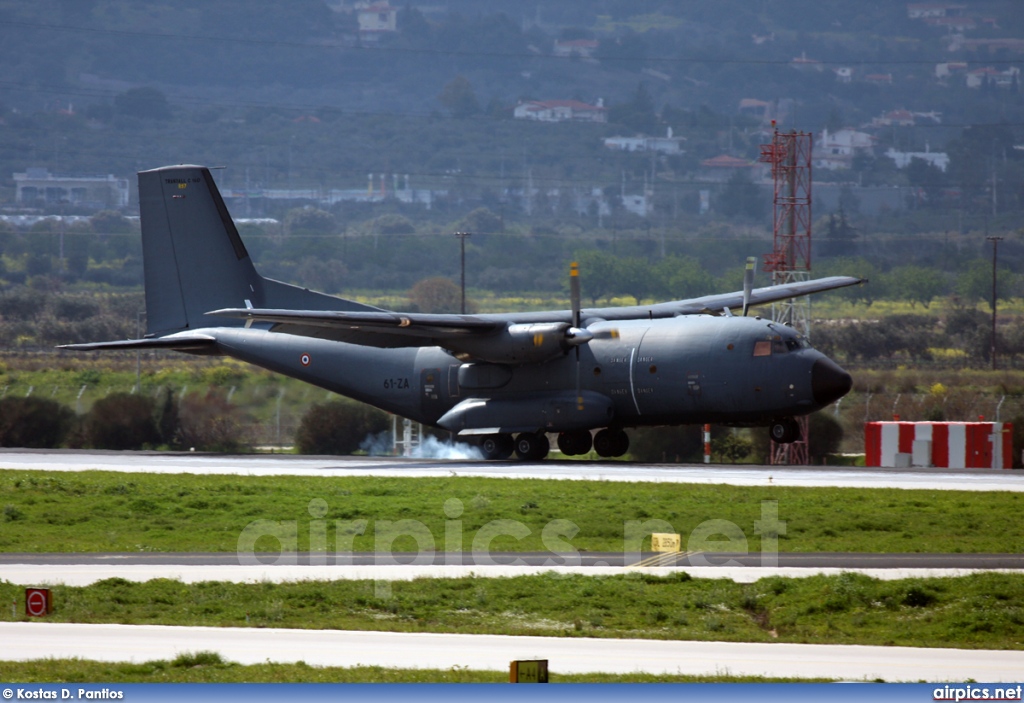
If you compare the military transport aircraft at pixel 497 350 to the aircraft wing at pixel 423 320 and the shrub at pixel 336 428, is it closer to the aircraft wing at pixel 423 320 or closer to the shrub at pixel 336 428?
the aircraft wing at pixel 423 320

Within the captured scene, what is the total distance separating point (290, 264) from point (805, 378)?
137412 mm

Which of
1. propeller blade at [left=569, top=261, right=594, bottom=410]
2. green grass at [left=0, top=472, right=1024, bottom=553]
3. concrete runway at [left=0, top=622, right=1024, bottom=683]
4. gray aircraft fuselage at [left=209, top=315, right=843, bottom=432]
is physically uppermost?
propeller blade at [left=569, top=261, right=594, bottom=410]

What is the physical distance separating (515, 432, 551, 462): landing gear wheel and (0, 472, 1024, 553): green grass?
696 centimetres

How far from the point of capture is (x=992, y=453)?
39469 millimetres

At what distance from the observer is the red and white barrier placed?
39.4 metres

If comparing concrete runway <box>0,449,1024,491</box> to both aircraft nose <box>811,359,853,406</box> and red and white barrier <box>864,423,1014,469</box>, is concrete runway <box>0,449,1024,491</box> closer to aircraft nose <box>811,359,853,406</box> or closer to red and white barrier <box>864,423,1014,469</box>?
aircraft nose <box>811,359,853,406</box>

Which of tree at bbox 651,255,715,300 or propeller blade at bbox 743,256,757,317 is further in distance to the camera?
tree at bbox 651,255,715,300

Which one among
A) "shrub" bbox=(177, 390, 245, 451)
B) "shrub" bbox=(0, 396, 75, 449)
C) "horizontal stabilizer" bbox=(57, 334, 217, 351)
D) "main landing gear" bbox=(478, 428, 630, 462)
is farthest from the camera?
"shrub" bbox=(0, 396, 75, 449)

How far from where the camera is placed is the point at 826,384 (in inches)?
1368

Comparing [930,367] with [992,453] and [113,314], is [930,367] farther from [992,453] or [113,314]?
[113,314]

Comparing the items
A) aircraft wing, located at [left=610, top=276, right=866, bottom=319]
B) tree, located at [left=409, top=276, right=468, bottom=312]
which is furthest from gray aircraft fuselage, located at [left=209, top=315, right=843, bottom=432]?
tree, located at [left=409, top=276, right=468, bottom=312]

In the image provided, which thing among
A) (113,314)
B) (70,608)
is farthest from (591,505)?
(113,314)

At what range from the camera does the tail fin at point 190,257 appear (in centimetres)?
4347

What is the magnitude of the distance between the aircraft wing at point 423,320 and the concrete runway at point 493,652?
58.0ft
